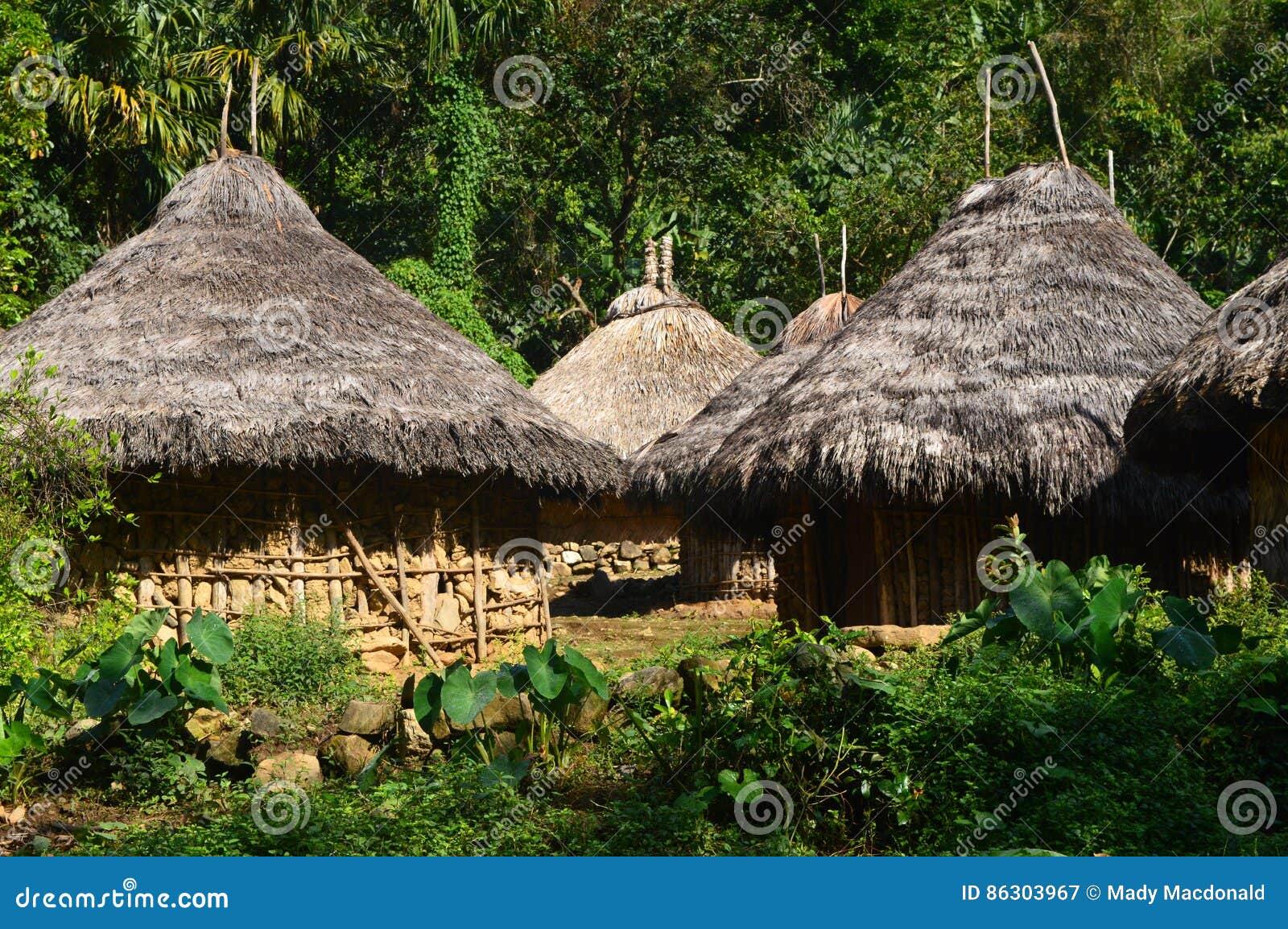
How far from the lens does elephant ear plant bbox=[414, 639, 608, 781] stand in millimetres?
6211

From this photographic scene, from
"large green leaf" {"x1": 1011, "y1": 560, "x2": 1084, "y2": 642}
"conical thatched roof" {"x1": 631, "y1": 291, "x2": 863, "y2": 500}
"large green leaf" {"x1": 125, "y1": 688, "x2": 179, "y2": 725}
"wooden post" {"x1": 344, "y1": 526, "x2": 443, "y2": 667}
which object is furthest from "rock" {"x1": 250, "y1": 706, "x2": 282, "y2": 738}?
"conical thatched roof" {"x1": 631, "y1": 291, "x2": 863, "y2": 500}

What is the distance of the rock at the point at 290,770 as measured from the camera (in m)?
6.34

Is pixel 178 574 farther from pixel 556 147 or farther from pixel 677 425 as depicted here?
pixel 556 147

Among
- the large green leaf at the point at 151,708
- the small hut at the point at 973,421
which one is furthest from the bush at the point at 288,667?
the small hut at the point at 973,421

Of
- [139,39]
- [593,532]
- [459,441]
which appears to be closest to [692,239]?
[593,532]

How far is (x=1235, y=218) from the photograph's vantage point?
18969mm

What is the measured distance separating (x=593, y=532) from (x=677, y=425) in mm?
2422

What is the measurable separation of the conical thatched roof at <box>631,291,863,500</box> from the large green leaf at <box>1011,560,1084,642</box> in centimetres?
591

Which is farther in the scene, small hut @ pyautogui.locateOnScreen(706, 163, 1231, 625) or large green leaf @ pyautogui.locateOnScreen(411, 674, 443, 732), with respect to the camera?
small hut @ pyautogui.locateOnScreen(706, 163, 1231, 625)

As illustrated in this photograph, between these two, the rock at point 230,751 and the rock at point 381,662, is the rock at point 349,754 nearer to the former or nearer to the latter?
the rock at point 230,751

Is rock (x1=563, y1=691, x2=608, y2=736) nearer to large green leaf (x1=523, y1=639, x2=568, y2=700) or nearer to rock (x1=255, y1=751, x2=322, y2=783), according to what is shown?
large green leaf (x1=523, y1=639, x2=568, y2=700)
